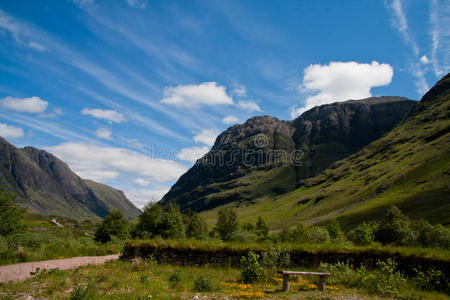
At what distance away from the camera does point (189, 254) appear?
60.8 feet

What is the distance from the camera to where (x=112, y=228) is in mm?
59969

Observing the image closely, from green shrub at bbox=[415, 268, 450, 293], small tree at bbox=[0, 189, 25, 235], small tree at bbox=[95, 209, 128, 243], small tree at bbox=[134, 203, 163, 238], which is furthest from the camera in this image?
small tree at bbox=[134, 203, 163, 238]

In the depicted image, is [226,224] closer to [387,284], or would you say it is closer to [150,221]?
[150,221]

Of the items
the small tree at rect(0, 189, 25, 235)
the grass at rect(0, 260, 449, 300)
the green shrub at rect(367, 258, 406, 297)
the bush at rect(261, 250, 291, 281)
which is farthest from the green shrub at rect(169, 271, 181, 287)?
the small tree at rect(0, 189, 25, 235)

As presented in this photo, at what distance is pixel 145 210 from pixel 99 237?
1200 cm

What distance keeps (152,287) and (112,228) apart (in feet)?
174

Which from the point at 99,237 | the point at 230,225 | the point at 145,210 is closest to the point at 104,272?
the point at 99,237

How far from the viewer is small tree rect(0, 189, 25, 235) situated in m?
40.6

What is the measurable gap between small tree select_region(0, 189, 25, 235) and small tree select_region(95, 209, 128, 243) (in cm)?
1589

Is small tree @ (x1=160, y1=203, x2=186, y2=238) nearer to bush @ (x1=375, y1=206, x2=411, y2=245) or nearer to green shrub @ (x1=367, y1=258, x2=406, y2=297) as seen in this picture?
green shrub @ (x1=367, y1=258, x2=406, y2=297)

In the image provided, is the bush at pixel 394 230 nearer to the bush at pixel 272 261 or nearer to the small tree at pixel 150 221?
the small tree at pixel 150 221

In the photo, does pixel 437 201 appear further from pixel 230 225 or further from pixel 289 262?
pixel 289 262

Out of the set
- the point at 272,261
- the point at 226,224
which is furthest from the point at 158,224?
the point at 272,261

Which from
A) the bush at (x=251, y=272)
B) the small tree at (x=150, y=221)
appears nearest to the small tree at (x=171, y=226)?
the small tree at (x=150, y=221)
